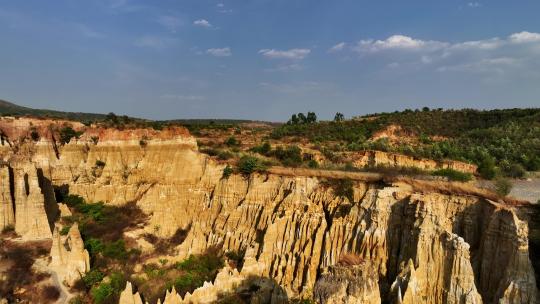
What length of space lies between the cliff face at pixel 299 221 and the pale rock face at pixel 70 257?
12.8 feet

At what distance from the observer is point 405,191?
21.8 m

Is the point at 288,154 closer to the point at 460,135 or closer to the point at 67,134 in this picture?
the point at 67,134

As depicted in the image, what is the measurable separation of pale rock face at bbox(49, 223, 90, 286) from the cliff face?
391 cm

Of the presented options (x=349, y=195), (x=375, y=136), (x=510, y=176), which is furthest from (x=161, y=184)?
(x=375, y=136)

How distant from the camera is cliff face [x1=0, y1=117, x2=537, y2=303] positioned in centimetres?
1717

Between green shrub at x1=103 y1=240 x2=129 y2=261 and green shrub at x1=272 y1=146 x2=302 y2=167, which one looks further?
green shrub at x1=272 y1=146 x2=302 y2=167

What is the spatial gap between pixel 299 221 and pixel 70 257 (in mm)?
14841

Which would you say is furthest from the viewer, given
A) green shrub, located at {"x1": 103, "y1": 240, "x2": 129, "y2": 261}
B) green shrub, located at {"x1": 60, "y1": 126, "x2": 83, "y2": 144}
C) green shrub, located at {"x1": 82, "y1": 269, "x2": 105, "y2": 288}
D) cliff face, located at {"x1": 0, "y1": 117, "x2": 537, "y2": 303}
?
green shrub, located at {"x1": 60, "y1": 126, "x2": 83, "y2": 144}

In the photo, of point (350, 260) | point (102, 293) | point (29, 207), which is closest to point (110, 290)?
point (102, 293)

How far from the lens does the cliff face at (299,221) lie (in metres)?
17.2

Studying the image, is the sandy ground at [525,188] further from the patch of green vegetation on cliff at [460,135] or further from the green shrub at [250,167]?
the green shrub at [250,167]

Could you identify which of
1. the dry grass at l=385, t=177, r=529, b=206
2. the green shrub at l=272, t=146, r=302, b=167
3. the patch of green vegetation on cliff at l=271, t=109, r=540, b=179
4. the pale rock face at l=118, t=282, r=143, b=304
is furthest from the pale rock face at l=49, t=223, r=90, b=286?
the patch of green vegetation on cliff at l=271, t=109, r=540, b=179

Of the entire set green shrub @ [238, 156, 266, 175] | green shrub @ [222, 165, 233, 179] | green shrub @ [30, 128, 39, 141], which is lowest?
green shrub @ [222, 165, 233, 179]

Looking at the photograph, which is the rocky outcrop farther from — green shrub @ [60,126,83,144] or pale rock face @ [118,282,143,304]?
green shrub @ [60,126,83,144]
